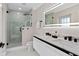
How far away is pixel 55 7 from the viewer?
282 centimetres

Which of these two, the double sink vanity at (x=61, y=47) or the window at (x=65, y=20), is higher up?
the window at (x=65, y=20)

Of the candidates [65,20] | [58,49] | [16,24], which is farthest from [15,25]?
[58,49]

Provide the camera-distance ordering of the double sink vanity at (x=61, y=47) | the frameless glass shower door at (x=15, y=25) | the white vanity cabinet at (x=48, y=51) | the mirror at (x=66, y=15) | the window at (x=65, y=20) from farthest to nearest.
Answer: the frameless glass shower door at (x=15, y=25)
the window at (x=65, y=20)
the mirror at (x=66, y=15)
the white vanity cabinet at (x=48, y=51)
the double sink vanity at (x=61, y=47)

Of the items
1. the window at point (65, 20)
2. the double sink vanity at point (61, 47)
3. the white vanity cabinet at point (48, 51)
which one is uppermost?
the window at point (65, 20)

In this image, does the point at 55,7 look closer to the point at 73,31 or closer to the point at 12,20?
the point at 73,31

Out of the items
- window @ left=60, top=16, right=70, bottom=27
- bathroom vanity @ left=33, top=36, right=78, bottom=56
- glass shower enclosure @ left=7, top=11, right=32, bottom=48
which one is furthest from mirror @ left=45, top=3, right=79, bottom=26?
glass shower enclosure @ left=7, top=11, right=32, bottom=48

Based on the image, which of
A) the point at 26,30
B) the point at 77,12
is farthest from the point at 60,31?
the point at 26,30

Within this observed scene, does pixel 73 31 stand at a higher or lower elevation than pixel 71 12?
lower

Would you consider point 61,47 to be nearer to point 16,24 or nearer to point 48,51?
point 48,51

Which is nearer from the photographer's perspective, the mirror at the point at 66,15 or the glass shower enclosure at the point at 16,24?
the mirror at the point at 66,15

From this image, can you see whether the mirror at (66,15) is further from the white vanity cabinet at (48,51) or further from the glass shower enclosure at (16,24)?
the glass shower enclosure at (16,24)

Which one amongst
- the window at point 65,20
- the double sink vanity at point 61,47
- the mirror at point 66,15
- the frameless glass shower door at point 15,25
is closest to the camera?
the double sink vanity at point 61,47

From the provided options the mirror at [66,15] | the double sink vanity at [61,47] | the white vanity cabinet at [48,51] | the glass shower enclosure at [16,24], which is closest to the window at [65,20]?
the mirror at [66,15]

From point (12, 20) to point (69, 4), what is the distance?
12.6 ft
